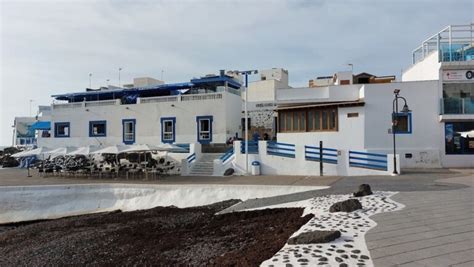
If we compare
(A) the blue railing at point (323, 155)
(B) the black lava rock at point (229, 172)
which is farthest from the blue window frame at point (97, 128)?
(A) the blue railing at point (323, 155)

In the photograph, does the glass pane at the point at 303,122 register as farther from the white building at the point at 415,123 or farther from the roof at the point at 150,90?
the roof at the point at 150,90

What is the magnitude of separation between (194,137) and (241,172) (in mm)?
9711

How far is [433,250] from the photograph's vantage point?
5.70 m

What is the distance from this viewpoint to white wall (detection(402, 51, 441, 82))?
72.3ft

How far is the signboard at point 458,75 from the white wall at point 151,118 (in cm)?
1531

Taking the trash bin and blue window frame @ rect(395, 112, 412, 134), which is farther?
blue window frame @ rect(395, 112, 412, 134)

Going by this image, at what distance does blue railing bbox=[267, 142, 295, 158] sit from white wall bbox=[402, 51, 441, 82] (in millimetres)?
9690

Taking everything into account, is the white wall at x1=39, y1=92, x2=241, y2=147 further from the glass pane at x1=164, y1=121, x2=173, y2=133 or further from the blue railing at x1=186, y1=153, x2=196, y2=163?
the blue railing at x1=186, y1=153, x2=196, y2=163

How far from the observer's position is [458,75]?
21391 mm

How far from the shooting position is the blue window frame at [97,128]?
33906mm

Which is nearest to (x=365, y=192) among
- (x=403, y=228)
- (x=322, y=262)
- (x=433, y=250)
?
(x=403, y=228)

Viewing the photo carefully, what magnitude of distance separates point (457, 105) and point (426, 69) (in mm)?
3319

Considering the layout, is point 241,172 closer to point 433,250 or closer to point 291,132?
point 291,132

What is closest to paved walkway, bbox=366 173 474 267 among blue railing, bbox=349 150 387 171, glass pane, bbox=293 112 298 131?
blue railing, bbox=349 150 387 171
